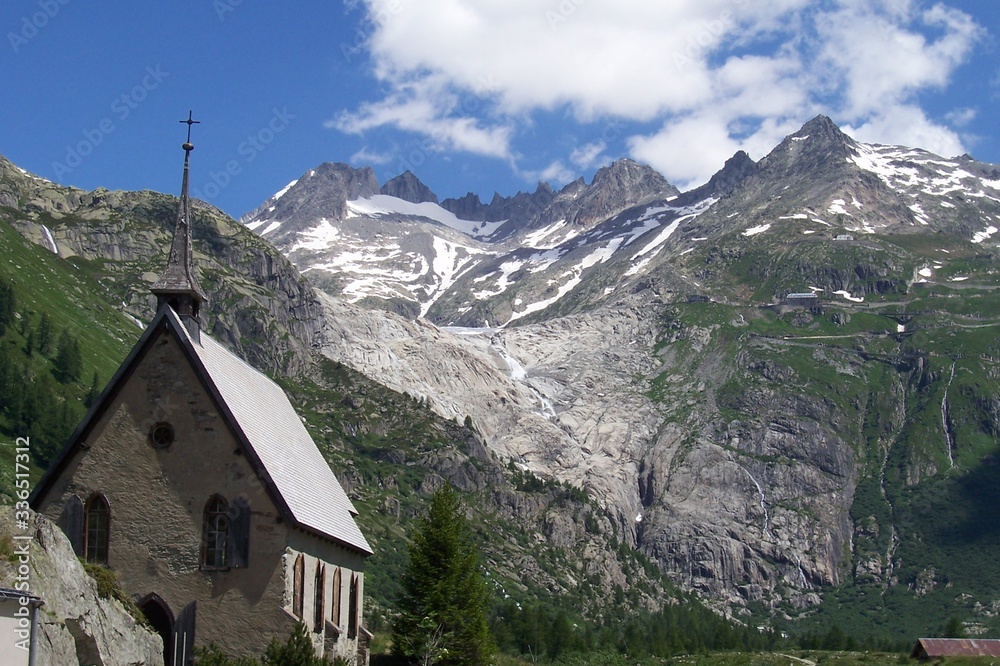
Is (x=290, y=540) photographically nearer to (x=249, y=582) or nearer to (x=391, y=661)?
(x=249, y=582)

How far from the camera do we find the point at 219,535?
149ft

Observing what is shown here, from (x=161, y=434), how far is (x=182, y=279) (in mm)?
6682

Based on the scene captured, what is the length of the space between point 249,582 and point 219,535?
2.21m

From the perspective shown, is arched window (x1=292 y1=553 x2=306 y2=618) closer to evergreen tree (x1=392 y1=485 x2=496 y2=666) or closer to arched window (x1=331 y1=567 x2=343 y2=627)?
arched window (x1=331 y1=567 x2=343 y2=627)

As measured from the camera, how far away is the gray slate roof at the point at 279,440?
153 ft

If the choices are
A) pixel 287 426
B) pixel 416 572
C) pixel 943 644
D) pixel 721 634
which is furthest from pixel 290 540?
pixel 721 634

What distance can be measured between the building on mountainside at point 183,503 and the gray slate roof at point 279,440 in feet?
0.56

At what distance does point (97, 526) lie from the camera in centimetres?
4600

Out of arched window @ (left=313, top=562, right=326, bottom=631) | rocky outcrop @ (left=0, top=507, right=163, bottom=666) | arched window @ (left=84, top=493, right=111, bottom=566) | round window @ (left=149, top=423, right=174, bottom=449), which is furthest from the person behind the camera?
arched window @ (left=313, top=562, right=326, bottom=631)

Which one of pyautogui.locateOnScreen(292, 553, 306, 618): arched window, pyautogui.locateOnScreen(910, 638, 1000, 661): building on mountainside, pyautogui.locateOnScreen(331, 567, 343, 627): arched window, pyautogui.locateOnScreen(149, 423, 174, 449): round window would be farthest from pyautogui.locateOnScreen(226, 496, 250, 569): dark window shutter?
pyautogui.locateOnScreen(910, 638, 1000, 661): building on mountainside

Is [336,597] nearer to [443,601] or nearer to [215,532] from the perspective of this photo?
[443,601]

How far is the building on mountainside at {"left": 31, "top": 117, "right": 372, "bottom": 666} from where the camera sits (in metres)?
44.9

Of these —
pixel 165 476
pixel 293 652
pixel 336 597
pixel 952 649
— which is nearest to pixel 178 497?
pixel 165 476

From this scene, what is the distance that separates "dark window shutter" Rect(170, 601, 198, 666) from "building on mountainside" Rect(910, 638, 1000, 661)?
76.3m
